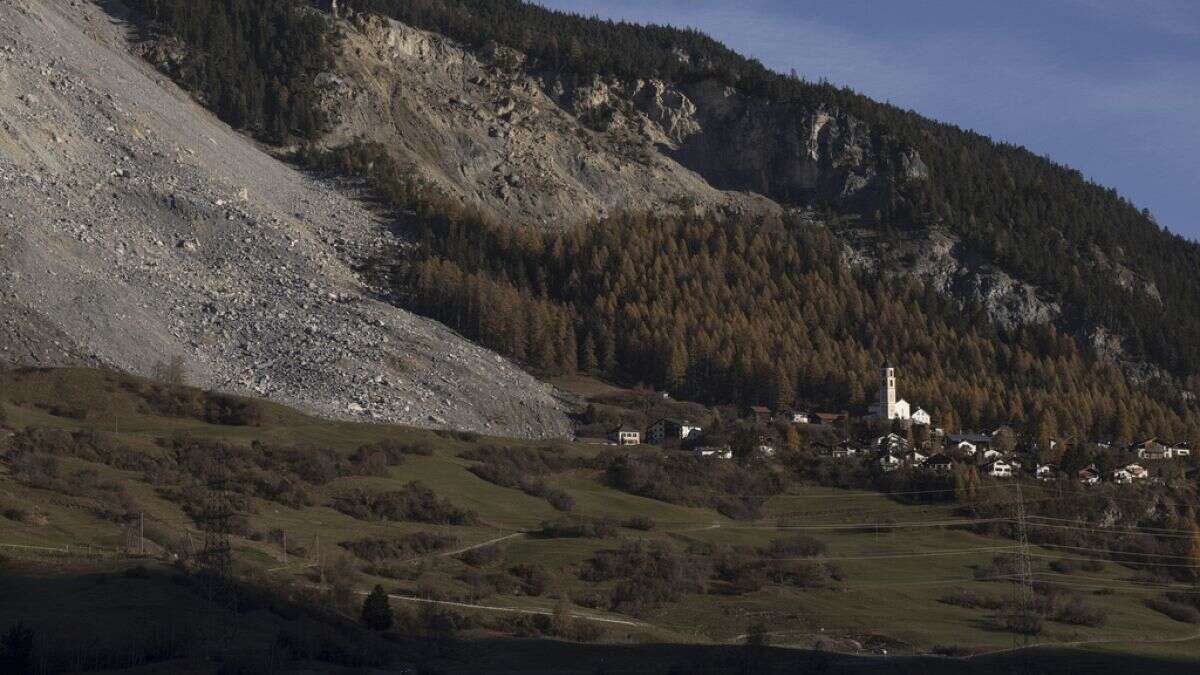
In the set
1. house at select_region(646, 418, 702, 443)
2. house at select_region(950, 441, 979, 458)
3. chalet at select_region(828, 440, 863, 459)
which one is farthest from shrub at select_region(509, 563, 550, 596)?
house at select_region(950, 441, 979, 458)

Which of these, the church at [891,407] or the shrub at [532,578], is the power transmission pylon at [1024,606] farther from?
the church at [891,407]

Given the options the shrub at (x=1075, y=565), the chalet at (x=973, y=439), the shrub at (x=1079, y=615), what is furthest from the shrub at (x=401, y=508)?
the chalet at (x=973, y=439)

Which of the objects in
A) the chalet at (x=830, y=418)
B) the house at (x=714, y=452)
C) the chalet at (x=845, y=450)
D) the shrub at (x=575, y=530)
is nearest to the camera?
the shrub at (x=575, y=530)

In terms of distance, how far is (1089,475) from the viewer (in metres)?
143

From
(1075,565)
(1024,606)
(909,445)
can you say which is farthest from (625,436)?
(1024,606)

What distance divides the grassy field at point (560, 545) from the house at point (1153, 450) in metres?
48.1

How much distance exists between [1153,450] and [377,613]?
377 ft

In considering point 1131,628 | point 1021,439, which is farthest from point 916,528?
point 1021,439

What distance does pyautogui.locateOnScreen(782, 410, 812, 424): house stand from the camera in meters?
163

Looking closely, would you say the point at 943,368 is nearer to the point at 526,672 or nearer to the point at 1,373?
the point at 1,373

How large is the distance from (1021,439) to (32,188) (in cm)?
8907

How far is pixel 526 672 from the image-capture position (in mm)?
64000

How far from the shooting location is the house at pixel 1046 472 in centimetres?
14150

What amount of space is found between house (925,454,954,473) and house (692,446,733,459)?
15.5 metres
